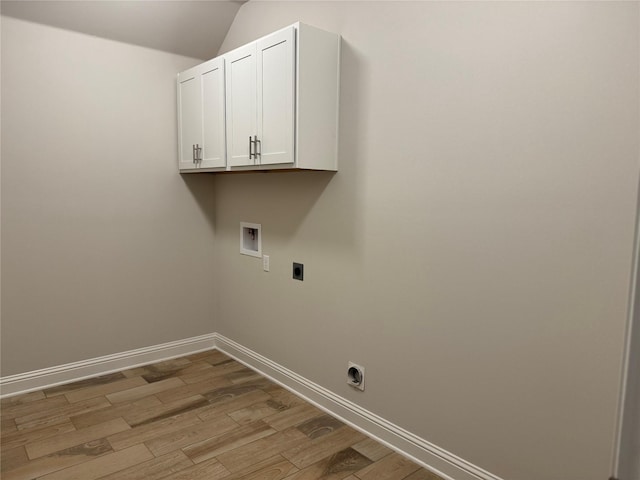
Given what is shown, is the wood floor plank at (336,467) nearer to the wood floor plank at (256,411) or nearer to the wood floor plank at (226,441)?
the wood floor plank at (226,441)

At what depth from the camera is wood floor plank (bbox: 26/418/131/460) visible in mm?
2447

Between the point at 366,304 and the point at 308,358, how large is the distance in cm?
68

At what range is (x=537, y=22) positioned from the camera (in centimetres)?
180

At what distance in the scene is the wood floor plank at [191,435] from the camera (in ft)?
8.16

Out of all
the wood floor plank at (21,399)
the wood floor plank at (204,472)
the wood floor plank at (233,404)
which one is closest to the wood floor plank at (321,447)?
the wood floor plank at (204,472)

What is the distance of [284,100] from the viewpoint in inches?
99.9

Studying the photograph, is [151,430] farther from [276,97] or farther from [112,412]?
[276,97]

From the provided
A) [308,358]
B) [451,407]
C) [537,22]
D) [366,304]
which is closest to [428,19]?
[537,22]

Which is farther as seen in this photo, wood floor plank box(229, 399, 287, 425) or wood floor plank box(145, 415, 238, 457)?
wood floor plank box(229, 399, 287, 425)

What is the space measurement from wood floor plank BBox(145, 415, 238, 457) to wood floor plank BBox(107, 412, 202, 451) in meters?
0.04

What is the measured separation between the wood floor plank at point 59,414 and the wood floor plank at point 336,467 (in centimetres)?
A: 145

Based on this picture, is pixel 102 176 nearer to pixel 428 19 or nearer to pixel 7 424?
pixel 7 424

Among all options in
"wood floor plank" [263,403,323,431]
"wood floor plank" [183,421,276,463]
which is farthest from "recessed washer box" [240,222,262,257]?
"wood floor plank" [183,421,276,463]

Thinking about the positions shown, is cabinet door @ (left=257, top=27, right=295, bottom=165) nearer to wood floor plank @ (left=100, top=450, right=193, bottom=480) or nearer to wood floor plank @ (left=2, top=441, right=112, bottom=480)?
wood floor plank @ (left=100, top=450, right=193, bottom=480)
